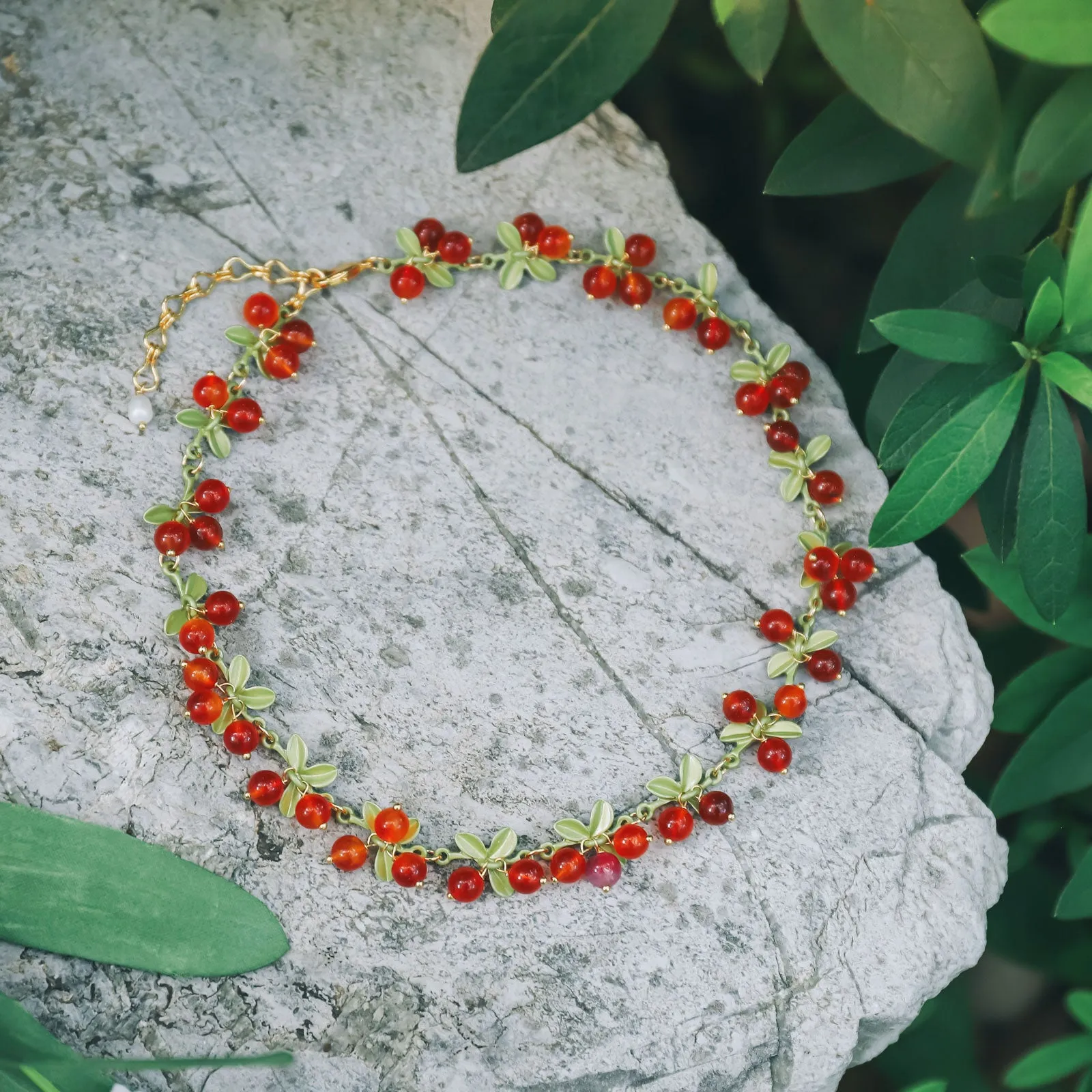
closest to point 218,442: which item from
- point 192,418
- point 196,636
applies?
point 192,418

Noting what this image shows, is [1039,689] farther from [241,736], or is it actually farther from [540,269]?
[241,736]

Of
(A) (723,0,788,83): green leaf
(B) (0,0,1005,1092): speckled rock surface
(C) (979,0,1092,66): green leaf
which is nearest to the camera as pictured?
(C) (979,0,1092,66): green leaf

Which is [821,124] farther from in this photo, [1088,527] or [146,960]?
[146,960]

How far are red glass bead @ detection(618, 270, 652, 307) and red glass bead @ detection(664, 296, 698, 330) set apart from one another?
0.03 metres

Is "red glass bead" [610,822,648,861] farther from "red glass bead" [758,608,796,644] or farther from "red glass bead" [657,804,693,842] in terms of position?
"red glass bead" [758,608,796,644]

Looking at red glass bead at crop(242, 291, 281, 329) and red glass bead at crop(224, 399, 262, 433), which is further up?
red glass bead at crop(242, 291, 281, 329)

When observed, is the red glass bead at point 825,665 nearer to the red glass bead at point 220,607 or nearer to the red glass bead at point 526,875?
the red glass bead at point 526,875

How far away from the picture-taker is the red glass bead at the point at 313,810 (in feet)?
3.71

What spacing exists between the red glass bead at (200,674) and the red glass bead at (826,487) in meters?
0.77

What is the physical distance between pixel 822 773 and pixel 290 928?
64cm

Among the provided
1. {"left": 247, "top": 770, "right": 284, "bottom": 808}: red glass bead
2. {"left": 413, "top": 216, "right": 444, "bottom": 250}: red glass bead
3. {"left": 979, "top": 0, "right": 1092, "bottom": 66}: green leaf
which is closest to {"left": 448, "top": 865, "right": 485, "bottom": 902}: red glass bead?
{"left": 247, "top": 770, "right": 284, "bottom": 808}: red glass bead

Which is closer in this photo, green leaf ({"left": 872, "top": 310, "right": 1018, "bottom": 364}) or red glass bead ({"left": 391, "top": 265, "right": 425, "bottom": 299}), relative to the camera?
green leaf ({"left": 872, "top": 310, "right": 1018, "bottom": 364})

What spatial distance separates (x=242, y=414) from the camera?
126cm

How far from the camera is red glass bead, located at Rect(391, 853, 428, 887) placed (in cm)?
113
